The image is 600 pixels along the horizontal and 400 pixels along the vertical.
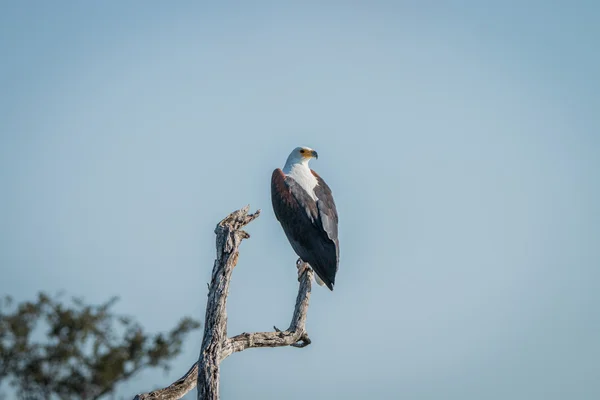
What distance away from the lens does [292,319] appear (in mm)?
8328

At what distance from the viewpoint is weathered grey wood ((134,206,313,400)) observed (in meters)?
6.89

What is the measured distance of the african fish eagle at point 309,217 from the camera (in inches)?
392

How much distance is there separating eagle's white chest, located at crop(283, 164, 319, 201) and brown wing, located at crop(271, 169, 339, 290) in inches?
3.1

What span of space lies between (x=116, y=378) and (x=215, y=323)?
23.1ft

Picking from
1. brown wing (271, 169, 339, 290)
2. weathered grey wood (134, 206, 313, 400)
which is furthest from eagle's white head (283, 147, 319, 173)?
weathered grey wood (134, 206, 313, 400)

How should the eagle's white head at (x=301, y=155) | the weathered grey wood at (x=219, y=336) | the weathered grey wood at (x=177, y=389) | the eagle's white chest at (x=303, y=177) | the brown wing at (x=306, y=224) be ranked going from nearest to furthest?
1. the weathered grey wood at (x=177, y=389)
2. the weathered grey wood at (x=219, y=336)
3. the brown wing at (x=306, y=224)
4. the eagle's white chest at (x=303, y=177)
5. the eagle's white head at (x=301, y=155)

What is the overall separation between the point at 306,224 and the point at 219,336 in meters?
3.45

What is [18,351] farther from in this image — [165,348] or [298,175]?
[298,175]

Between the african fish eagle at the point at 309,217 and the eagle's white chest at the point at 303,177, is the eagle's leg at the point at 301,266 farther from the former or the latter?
the eagle's white chest at the point at 303,177

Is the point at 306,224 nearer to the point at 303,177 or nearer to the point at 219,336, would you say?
the point at 303,177

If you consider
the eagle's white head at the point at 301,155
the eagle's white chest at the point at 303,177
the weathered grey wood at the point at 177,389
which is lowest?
the weathered grey wood at the point at 177,389

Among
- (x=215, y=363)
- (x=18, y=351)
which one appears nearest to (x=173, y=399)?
(x=215, y=363)

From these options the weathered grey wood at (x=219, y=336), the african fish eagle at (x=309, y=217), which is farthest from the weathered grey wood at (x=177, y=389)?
the african fish eagle at (x=309, y=217)

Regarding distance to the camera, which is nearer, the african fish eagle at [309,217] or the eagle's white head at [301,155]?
the african fish eagle at [309,217]
